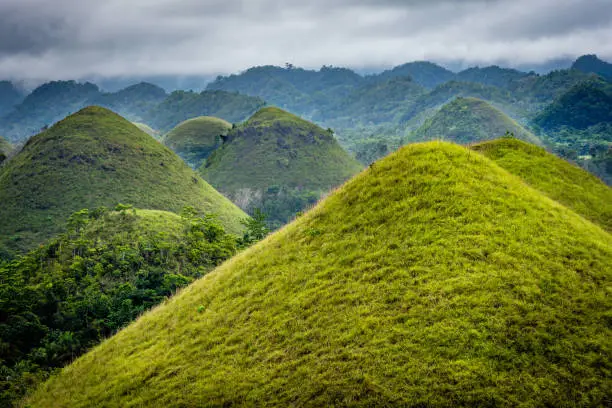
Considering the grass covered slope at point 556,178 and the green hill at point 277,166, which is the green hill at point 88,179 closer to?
the green hill at point 277,166

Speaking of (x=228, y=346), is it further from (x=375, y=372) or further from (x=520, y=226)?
(x=520, y=226)

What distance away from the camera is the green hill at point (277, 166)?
14538cm

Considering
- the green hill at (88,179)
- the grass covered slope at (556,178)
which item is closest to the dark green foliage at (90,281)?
the grass covered slope at (556,178)

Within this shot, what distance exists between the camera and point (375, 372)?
10.0 meters

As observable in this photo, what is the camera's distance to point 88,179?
91.4 meters

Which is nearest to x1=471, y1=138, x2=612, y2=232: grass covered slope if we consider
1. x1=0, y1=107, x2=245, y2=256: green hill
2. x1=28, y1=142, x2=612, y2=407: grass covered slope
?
x1=28, y1=142, x2=612, y2=407: grass covered slope

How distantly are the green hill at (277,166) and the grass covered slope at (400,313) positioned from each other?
11937cm

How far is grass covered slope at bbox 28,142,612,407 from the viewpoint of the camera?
9.63 m

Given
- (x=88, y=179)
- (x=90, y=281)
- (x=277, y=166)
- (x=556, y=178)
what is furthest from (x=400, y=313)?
(x=277, y=166)

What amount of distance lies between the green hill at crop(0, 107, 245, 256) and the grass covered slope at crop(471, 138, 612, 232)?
73265 millimetres

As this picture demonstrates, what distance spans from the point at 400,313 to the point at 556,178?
1742 cm

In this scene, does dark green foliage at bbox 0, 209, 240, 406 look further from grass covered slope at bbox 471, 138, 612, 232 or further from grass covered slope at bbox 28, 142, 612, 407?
grass covered slope at bbox 471, 138, 612, 232

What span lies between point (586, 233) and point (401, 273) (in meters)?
7.02

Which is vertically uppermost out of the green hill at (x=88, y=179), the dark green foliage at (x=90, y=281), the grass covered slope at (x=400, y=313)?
the green hill at (x=88, y=179)
